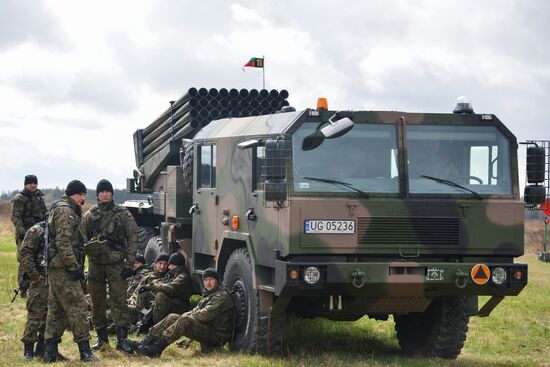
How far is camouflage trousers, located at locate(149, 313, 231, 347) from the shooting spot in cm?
1020

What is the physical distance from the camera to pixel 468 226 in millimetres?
9648

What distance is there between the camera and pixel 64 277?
979 cm

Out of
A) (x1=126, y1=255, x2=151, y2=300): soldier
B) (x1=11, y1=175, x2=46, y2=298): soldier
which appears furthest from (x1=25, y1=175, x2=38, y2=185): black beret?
(x1=126, y1=255, x2=151, y2=300): soldier

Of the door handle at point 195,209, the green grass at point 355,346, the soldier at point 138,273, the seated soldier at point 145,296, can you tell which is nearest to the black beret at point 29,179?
the green grass at point 355,346

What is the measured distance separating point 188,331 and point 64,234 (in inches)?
65.7

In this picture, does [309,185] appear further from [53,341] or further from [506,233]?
[53,341]

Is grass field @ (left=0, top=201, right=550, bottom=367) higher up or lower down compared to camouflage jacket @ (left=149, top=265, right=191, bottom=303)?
lower down

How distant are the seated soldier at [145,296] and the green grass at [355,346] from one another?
0.87 metres

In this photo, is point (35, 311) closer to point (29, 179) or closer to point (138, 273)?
point (138, 273)

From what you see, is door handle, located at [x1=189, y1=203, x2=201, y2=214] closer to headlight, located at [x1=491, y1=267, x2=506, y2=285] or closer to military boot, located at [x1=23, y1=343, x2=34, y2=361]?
military boot, located at [x1=23, y1=343, x2=34, y2=361]

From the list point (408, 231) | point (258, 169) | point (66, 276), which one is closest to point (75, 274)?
point (66, 276)

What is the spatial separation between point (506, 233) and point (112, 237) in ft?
13.5

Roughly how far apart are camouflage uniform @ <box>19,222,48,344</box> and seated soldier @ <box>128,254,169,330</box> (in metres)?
2.02

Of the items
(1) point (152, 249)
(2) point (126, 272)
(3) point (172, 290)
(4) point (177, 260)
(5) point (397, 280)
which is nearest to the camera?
(5) point (397, 280)
